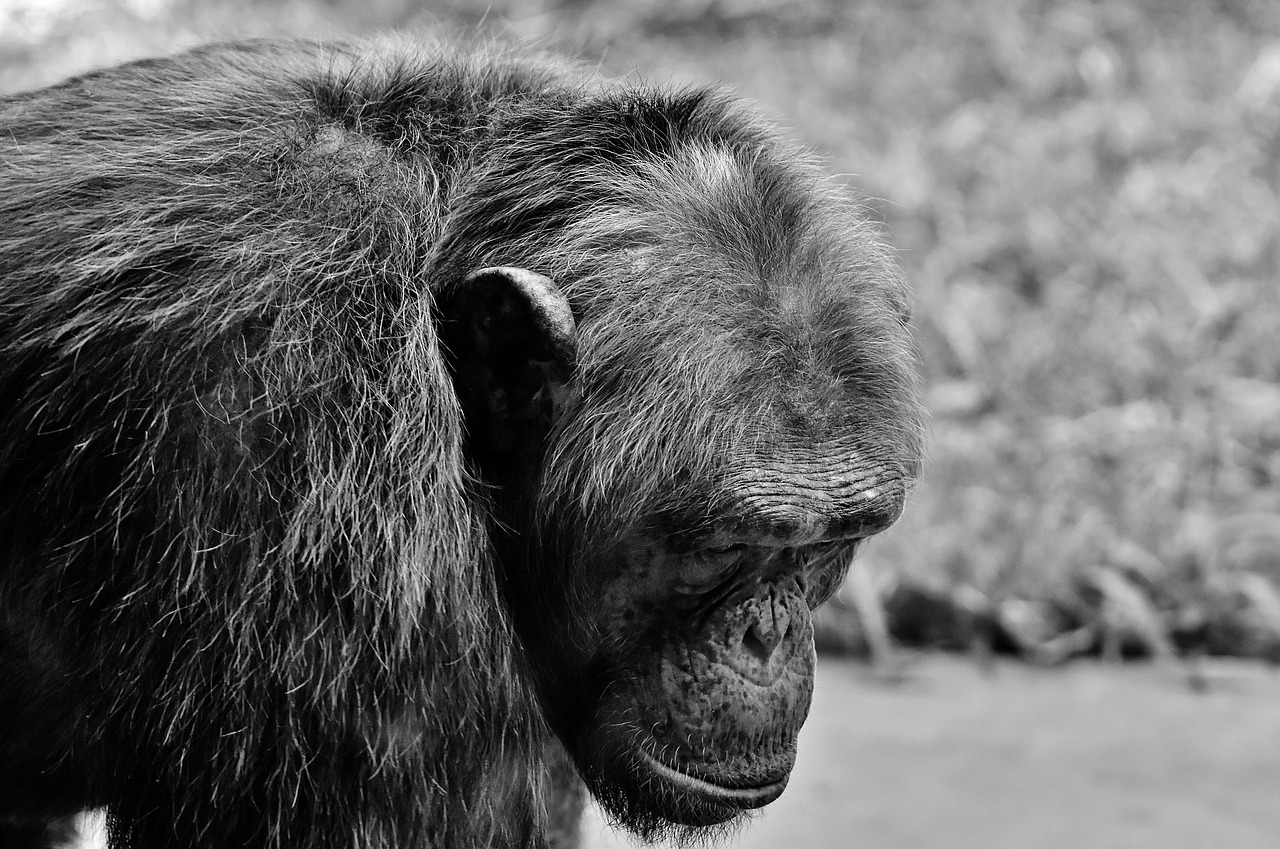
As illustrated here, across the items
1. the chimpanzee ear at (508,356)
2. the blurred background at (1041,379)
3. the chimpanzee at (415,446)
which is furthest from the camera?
the blurred background at (1041,379)

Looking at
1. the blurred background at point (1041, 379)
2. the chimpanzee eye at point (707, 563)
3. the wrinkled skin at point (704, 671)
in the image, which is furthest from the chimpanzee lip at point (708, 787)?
the blurred background at point (1041, 379)

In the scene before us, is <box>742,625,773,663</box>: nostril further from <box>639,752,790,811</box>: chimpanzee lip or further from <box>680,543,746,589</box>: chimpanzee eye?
<box>639,752,790,811</box>: chimpanzee lip

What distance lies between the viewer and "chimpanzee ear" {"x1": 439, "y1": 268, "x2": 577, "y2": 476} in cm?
276

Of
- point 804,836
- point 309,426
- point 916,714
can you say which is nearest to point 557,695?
point 309,426

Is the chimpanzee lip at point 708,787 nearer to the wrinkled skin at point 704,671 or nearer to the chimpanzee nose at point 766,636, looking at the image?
the wrinkled skin at point 704,671

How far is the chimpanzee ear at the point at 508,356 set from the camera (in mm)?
2762

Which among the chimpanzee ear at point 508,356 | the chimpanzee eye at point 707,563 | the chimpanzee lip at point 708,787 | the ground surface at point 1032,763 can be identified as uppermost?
the chimpanzee ear at point 508,356

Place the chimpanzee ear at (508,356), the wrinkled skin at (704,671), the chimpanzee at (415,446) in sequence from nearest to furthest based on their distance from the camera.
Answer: the chimpanzee at (415,446) < the chimpanzee ear at (508,356) < the wrinkled skin at (704,671)

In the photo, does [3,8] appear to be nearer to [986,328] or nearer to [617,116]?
[986,328]

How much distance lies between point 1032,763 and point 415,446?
9.65 ft

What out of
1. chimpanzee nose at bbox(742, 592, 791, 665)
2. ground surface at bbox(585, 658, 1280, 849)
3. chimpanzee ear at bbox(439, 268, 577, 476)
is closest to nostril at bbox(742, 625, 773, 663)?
chimpanzee nose at bbox(742, 592, 791, 665)

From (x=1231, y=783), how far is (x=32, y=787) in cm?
344

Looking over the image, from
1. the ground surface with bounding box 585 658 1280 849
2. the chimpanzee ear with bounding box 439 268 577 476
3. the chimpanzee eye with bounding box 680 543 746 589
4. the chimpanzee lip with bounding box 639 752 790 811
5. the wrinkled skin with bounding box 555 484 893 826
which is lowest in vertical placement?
the ground surface with bounding box 585 658 1280 849

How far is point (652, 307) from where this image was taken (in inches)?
112
